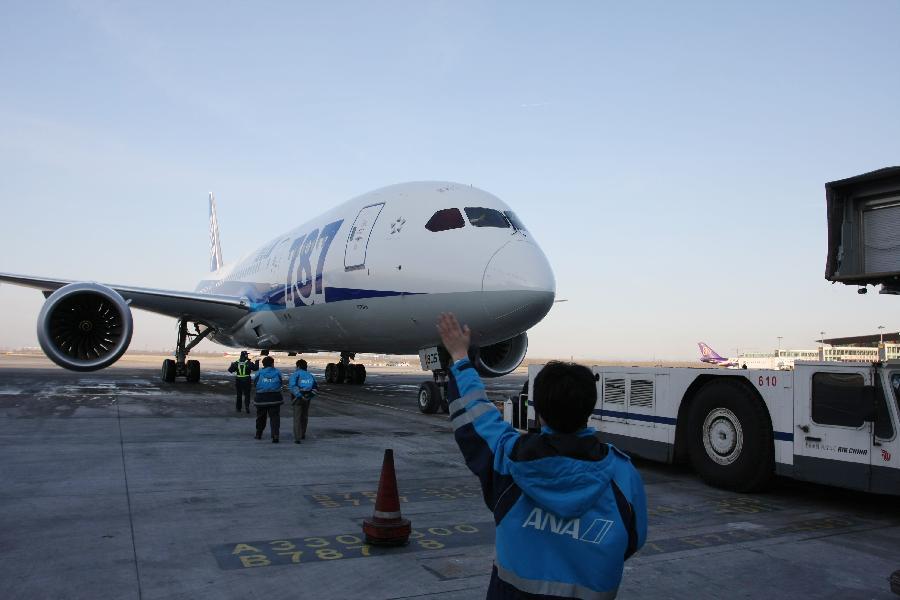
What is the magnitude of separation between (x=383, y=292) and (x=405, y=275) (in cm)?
80

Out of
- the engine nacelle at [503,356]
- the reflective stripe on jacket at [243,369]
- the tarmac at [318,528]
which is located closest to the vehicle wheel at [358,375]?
the engine nacelle at [503,356]

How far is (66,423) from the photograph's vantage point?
11852mm

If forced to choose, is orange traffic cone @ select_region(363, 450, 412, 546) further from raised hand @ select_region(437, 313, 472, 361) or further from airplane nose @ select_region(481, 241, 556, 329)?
airplane nose @ select_region(481, 241, 556, 329)

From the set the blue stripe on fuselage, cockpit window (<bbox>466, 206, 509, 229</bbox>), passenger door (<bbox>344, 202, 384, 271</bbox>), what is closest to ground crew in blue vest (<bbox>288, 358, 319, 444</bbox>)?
the blue stripe on fuselage

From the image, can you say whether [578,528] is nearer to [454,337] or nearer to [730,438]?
[454,337]

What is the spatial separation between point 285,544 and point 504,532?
129 inches

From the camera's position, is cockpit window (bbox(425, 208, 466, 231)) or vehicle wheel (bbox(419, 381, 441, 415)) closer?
cockpit window (bbox(425, 208, 466, 231))

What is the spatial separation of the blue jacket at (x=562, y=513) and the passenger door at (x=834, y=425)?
511 centimetres

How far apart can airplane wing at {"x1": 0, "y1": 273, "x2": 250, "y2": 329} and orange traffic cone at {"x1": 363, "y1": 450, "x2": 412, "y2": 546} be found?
1487cm

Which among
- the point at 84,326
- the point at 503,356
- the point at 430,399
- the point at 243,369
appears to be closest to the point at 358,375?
the point at 503,356

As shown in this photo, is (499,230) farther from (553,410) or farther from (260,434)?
(553,410)

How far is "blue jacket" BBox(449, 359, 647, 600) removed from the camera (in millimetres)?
2131

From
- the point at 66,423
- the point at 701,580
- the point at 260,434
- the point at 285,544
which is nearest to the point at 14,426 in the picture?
the point at 66,423

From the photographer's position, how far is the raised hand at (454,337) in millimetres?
2492
